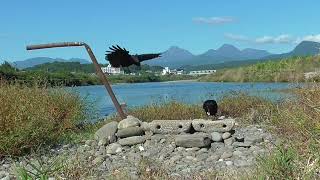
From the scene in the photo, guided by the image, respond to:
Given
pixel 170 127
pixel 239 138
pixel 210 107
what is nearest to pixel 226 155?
pixel 239 138

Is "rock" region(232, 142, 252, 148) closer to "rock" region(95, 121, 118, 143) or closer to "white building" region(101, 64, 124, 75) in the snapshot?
"rock" region(95, 121, 118, 143)

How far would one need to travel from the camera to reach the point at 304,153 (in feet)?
18.5

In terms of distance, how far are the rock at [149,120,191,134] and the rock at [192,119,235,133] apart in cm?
16

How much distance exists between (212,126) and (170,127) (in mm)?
762

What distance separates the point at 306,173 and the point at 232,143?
4720 millimetres

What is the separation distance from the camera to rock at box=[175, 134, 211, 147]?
29.0 ft

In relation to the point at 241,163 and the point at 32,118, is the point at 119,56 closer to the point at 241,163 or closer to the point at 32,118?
the point at 32,118

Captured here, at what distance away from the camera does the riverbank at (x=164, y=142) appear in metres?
4.68

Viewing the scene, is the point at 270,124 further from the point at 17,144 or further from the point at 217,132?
the point at 17,144

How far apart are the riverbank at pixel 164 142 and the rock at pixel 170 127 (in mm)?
313

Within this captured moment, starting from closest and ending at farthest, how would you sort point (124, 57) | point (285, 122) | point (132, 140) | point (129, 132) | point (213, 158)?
point (285, 122) → point (213, 158) → point (132, 140) → point (129, 132) → point (124, 57)

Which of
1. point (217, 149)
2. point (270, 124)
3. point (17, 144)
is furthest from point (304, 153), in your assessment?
point (17, 144)

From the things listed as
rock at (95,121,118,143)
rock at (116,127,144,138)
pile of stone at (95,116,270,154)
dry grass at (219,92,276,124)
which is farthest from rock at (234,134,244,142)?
dry grass at (219,92,276,124)

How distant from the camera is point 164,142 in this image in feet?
31.3
